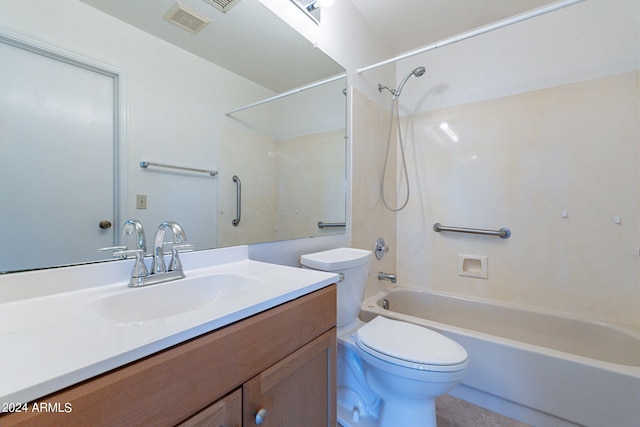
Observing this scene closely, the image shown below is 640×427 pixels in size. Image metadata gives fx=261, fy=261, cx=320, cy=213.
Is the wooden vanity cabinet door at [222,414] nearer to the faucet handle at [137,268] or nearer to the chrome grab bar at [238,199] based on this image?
the faucet handle at [137,268]

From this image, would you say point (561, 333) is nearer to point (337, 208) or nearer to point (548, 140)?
point (548, 140)

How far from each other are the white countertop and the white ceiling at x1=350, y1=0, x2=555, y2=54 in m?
1.92

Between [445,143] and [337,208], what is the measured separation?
44.1 inches

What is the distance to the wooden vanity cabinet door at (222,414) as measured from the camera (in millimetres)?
490

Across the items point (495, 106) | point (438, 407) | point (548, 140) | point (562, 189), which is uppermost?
point (495, 106)

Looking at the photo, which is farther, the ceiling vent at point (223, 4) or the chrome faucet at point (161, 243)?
the ceiling vent at point (223, 4)

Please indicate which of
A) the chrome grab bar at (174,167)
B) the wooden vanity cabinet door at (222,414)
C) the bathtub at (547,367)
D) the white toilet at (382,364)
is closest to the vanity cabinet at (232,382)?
the wooden vanity cabinet door at (222,414)

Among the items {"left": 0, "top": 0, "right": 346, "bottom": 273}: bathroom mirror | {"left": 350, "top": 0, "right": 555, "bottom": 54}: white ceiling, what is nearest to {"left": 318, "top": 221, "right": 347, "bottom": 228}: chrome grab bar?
{"left": 0, "top": 0, "right": 346, "bottom": 273}: bathroom mirror

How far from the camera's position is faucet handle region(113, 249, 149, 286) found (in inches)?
30.3

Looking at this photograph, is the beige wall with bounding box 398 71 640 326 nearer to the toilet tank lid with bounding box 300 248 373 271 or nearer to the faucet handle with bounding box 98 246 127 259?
the toilet tank lid with bounding box 300 248 373 271

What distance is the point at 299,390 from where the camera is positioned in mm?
737

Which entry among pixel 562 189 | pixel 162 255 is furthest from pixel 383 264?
pixel 162 255

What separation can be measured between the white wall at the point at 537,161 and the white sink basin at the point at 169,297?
1766 millimetres

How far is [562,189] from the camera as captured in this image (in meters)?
1.71
